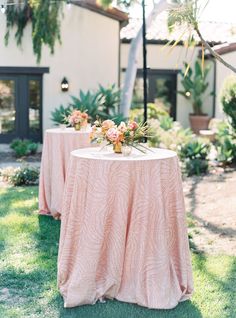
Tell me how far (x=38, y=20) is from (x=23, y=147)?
324cm

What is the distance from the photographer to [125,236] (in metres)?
3.81

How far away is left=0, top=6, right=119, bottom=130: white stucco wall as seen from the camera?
1430 cm

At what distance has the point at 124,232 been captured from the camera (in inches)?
149

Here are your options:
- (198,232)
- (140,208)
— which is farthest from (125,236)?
(198,232)

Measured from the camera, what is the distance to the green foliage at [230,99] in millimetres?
10492

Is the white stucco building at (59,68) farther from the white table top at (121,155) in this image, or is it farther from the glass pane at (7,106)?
the white table top at (121,155)

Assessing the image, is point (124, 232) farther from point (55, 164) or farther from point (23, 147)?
point (23, 147)

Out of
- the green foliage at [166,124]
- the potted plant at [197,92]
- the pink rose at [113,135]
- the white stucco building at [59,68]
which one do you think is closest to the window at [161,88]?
the potted plant at [197,92]

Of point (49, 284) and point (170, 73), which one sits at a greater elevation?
point (170, 73)

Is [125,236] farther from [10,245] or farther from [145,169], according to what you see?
[10,245]

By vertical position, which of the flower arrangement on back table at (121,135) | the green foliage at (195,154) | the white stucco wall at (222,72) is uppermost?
the white stucco wall at (222,72)

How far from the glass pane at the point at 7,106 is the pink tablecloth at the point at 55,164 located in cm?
824

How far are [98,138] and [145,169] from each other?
0.80m

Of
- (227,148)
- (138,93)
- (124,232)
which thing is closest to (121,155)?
(124,232)
